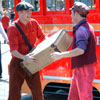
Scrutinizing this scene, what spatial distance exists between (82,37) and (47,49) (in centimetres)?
51

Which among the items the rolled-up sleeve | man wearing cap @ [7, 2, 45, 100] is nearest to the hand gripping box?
man wearing cap @ [7, 2, 45, 100]

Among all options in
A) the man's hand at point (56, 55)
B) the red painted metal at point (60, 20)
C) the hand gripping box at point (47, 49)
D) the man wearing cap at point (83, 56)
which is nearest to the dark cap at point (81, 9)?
the man wearing cap at point (83, 56)

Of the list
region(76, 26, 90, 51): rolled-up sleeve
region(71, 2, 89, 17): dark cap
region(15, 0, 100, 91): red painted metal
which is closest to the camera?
region(76, 26, 90, 51): rolled-up sleeve

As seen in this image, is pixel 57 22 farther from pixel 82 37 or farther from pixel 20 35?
pixel 82 37

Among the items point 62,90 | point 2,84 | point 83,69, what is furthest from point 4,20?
point 83,69

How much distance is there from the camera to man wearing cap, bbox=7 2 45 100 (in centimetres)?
436

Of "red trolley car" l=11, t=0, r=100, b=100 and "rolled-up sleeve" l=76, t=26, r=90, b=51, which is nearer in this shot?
"rolled-up sleeve" l=76, t=26, r=90, b=51

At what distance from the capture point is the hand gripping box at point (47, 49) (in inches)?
161

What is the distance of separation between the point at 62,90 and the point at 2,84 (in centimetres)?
179

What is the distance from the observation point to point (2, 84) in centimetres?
748

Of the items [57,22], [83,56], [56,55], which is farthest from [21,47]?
[57,22]

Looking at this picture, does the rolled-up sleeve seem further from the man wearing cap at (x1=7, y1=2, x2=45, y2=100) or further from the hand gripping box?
the man wearing cap at (x1=7, y1=2, x2=45, y2=100)

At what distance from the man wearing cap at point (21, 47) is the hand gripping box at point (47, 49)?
0.12 metres

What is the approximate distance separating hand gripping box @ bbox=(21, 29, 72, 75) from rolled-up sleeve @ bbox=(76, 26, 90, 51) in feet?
1.08
